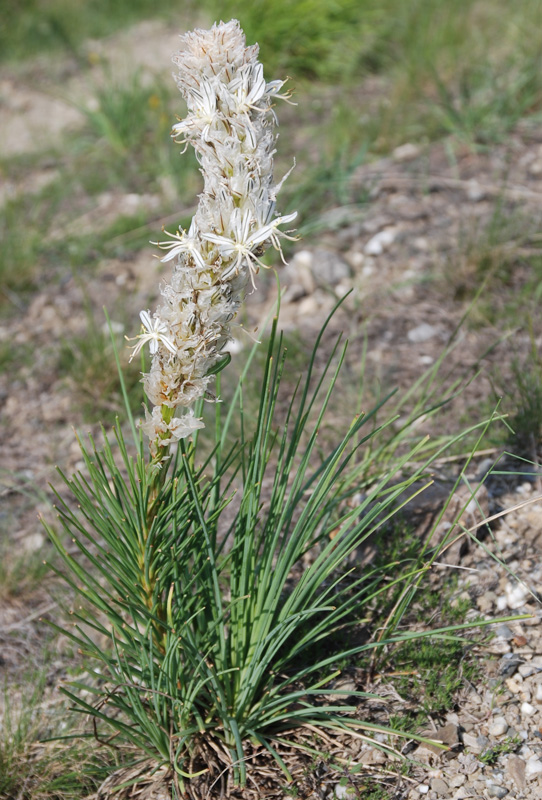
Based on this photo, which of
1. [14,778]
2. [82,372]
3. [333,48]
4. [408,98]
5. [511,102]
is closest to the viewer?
[14,778]

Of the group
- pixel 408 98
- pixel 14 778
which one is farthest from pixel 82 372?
pixel 408 98

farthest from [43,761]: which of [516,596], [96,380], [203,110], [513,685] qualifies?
[96,380]

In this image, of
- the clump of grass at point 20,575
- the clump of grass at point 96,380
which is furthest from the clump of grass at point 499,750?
the clump of grass at point 96,380

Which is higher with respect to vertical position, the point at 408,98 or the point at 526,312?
the point at 408,98

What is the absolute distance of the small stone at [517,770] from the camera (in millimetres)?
1789

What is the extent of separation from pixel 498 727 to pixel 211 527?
0.89 meters

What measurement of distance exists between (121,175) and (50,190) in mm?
472

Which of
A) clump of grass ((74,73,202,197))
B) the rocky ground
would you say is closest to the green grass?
clump of grass ((74,73,202,197))

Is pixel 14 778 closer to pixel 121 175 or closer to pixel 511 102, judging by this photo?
pixel 121 175

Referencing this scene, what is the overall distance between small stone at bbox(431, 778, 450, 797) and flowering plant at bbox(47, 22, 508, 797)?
193 millimetres

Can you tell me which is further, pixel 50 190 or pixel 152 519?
pixel 50 190

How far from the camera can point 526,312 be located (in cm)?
318

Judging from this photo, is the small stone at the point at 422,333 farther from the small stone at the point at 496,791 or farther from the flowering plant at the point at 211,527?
the small stone at the point at 496,791

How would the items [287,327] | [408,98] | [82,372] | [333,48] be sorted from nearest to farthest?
1. [82,372]
2. [287,327]
3. [408,98]
4. [333,48]
